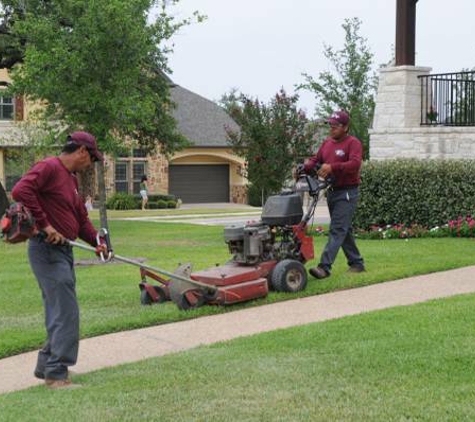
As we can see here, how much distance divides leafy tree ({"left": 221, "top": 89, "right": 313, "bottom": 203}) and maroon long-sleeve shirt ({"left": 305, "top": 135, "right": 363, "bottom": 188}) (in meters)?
8.82

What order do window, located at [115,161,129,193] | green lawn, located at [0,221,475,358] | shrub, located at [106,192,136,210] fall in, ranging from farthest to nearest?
window, located at [115,161,129,193]
shrub, located at [106,192,136,210]
green lawn, located at [0,221,475,358]

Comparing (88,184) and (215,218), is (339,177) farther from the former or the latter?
(88,184)

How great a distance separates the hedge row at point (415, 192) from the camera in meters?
16.1

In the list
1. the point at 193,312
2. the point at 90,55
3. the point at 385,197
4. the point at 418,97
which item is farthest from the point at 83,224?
the point at 418,97

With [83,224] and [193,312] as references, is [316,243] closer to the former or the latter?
[193,312]

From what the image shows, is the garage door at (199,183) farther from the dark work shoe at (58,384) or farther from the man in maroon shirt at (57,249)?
the dark work shoe at (58,384)

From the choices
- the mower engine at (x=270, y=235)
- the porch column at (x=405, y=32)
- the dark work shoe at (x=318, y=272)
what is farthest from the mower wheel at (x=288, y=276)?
the porch column at (x=405, y=32)

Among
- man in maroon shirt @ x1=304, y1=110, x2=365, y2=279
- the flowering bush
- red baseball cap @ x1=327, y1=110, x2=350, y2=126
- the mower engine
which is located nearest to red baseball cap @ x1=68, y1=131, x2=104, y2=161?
the mower engine

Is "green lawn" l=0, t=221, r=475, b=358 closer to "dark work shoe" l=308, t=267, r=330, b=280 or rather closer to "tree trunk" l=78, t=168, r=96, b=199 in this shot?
"dark work shoe" l=308, t=267, r=330, b=280

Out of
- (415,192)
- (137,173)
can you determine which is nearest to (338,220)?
(415,192)

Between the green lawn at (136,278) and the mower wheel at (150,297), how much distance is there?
11cm

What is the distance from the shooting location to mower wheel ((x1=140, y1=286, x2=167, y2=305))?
9461 mm

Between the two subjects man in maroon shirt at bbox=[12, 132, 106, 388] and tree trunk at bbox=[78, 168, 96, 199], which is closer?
man in maroon shirt at bbox=[12, 132, 106, 388]

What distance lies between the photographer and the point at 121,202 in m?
40.7
